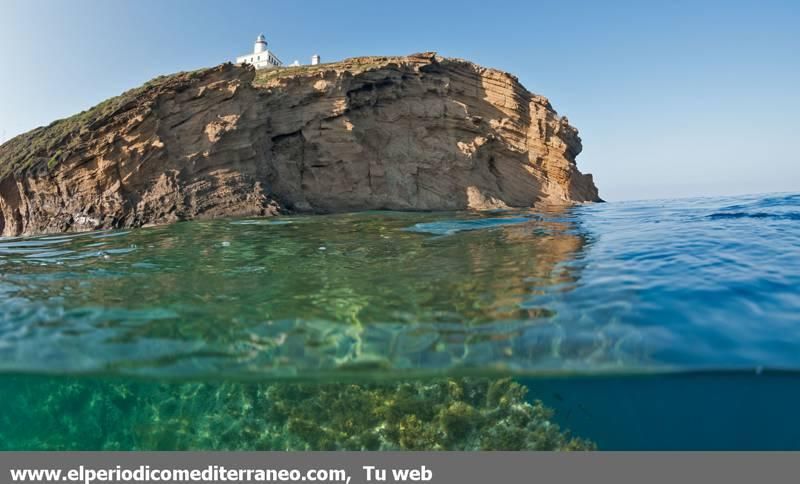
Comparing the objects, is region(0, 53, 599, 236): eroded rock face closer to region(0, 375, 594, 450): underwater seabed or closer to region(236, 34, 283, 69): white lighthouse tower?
region(0, 375, 594, 450): underwater seabed

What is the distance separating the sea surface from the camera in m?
4.85

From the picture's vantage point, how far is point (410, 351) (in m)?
4.75

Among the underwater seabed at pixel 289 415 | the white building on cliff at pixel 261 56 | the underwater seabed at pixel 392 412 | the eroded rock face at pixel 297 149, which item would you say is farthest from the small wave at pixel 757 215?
the white building on cliff at pixel 261 56

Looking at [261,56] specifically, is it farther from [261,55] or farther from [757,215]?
[757,215]

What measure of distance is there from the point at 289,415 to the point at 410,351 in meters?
2.26

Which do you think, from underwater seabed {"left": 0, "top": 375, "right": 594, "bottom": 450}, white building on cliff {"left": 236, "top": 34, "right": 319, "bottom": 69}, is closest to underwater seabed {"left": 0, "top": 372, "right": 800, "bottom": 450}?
underwater seabed {"left": 0, "top": 375, "right": 594, "bottom": 450}

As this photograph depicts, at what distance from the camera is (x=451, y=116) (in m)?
23.8

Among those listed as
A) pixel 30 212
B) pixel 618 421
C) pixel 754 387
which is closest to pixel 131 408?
pixel 618 421

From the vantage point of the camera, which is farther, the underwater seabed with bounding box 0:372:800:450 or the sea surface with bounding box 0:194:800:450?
the underwater seabed with bounding box 0:372:800:450

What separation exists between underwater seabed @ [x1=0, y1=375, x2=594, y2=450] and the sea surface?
0.02 meters

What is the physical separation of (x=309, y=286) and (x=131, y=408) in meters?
2.85

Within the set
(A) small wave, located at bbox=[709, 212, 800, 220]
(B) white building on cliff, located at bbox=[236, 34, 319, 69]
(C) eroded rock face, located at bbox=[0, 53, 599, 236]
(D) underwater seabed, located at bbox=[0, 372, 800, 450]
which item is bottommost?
(D) underwater seabed, located at bbox=[0, 372, 800, 450]

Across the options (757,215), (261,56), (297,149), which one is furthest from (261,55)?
(757,215)
